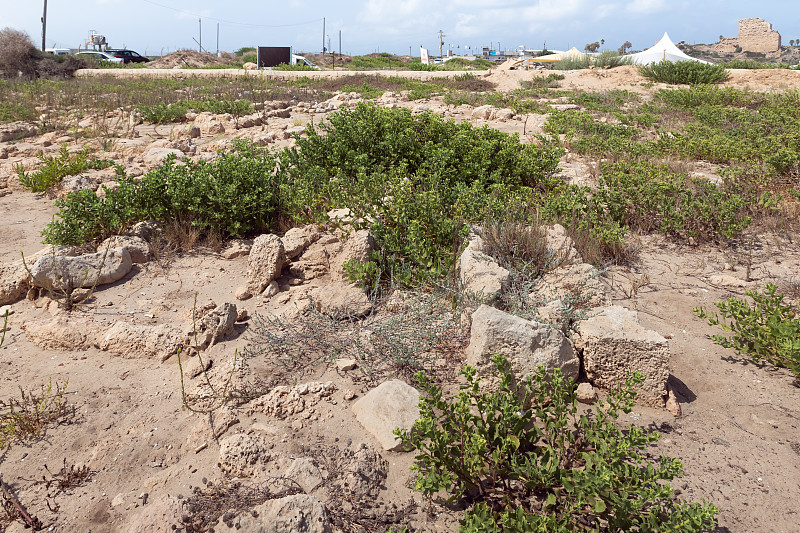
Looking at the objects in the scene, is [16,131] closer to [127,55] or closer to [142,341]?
[142,341]

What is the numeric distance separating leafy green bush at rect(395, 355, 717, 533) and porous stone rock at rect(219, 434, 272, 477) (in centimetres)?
68

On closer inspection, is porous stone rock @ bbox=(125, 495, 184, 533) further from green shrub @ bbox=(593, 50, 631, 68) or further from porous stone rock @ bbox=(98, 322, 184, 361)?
green shrub @ bbox=(593, 50, 631, 68)

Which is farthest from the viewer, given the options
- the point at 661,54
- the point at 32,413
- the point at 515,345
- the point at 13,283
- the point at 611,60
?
the point at 661,54

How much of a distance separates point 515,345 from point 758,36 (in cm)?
7501

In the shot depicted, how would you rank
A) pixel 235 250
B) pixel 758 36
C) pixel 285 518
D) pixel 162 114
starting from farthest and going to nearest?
1. pixel 758 36
2. pixel 162 114
3. pixel 235 250
4. pixel 285 518

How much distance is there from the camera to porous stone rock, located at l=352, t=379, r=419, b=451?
Result: 2586 millimetres

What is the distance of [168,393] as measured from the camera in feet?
10.1

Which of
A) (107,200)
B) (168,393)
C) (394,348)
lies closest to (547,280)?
(394,348)

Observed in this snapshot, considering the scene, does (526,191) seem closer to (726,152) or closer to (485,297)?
(485,297)

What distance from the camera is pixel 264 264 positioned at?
4074mm

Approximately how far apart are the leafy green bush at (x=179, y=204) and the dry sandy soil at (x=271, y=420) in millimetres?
494

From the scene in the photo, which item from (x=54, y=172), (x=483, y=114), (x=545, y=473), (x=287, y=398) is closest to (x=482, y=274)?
(x=287, y=398)

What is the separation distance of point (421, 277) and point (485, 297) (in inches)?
25.8

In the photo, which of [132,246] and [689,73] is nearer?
[132,246]
